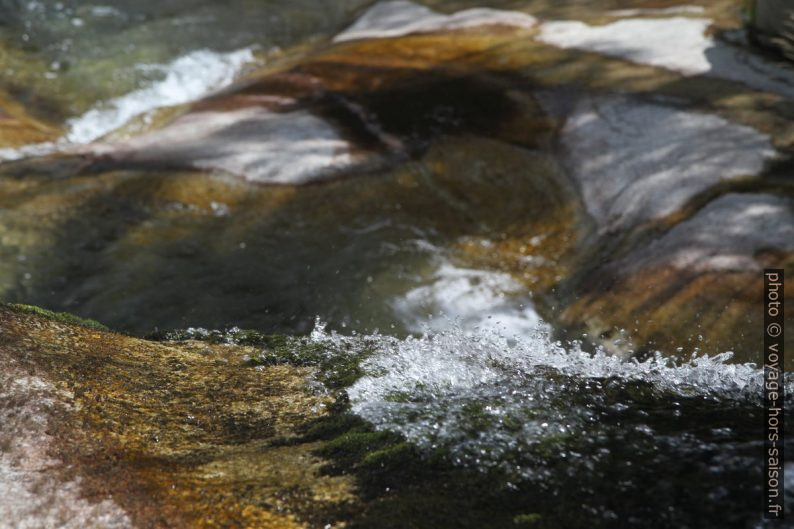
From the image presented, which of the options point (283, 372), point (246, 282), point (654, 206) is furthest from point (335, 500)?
point (654, 206)

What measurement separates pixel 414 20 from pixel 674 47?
96.4 inches

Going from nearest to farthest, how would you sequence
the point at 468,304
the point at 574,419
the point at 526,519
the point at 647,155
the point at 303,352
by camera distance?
the point at 526,519, the point at 574,419, the point at 303,352, the point at 468,304, the point at 647,155

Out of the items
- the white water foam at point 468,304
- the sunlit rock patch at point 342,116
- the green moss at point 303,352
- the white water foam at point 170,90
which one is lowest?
the white water foam at point 468,304

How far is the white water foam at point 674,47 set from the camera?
17.3ft

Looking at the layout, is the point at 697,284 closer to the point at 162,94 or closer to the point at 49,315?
the point at 49,315

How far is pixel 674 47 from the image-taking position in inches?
227

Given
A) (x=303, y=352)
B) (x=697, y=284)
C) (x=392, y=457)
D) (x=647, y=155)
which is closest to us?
(x=392, y=457)

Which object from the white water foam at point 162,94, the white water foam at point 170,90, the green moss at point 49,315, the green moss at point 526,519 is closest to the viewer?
the green moss at point 526,519

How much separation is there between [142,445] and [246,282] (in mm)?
2378

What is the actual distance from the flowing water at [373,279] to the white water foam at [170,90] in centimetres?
2

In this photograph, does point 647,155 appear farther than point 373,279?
Yes

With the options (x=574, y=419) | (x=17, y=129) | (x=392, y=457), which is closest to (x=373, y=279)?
(x=574, y=419)

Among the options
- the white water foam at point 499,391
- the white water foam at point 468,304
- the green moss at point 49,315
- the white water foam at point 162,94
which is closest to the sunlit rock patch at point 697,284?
the white water foam at point 468,304

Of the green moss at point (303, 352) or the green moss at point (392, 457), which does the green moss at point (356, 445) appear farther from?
the green moss at point (303, 352)
